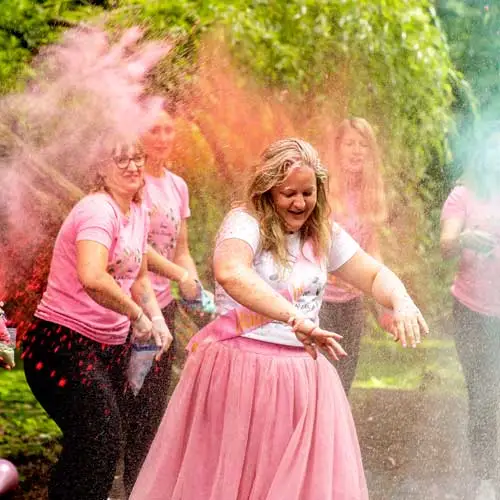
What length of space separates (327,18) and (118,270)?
4.20 ft

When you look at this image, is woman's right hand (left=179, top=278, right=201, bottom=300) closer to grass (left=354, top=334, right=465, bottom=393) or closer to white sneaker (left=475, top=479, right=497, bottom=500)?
grass (left=354, top=334, right=465, bottom=393)

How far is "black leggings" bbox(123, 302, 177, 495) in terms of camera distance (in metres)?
4.51

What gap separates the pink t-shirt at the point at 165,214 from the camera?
4465 mm

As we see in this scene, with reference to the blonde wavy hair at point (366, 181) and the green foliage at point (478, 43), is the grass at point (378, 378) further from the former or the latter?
the green foliage at point (478, 43)

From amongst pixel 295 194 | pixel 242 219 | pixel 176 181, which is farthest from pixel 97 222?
pixel 295 194

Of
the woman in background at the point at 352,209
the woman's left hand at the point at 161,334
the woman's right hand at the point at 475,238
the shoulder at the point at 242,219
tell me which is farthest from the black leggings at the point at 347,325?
the shoulder at the point at 242,219

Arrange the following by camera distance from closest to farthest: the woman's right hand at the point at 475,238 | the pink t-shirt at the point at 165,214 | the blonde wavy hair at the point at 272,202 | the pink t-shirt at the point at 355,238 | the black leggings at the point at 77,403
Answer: the blonde wavy hair at the point at 272,202
the black leggings at the point at 77,403
the pink t-shirt at the point at 165,214
the pink t-shirt at the point at 355,238
the woman's right hand at the point at 475,238

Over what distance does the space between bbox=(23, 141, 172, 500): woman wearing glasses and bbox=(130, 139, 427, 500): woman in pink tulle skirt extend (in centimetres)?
44

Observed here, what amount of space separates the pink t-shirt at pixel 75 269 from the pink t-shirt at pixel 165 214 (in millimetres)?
112

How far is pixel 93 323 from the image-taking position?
14.2ft

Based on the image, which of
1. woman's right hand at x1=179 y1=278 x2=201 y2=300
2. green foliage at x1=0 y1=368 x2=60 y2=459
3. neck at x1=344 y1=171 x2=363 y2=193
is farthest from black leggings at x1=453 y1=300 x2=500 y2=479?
green foliage at x1=0 y1=368 x2=60 y2=459

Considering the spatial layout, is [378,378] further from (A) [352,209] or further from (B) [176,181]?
(B) [176,181]

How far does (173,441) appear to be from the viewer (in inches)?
150

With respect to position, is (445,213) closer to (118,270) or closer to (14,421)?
(118,270)
